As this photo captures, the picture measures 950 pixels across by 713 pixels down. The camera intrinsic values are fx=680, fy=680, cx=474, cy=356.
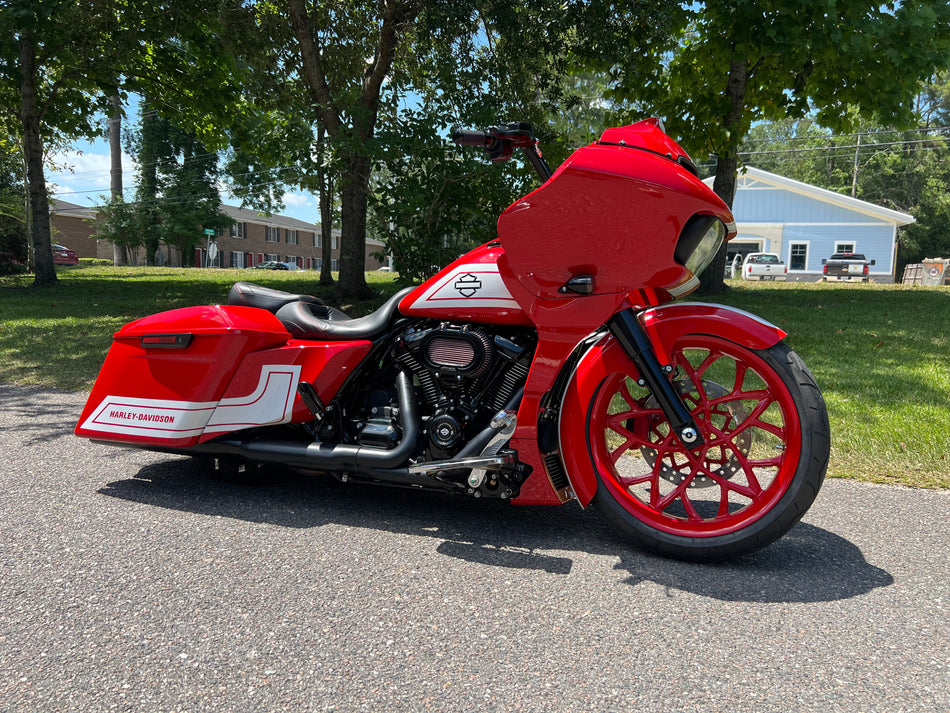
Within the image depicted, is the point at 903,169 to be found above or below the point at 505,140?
above

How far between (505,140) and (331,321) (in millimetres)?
1313

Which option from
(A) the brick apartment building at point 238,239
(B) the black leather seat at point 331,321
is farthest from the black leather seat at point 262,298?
(A) the brick apartment building at point 238,239

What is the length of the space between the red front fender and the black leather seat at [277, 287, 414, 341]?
94 centimetres

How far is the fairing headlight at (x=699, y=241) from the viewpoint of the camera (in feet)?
8.78

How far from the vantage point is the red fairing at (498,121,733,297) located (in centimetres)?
264

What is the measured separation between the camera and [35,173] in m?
16.4

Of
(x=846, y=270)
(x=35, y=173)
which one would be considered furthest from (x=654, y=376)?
Answer: (x=846, y=270)

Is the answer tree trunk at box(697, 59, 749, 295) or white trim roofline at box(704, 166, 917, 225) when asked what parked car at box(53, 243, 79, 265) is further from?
white trim roofline at box(704, 166, 917, 225)

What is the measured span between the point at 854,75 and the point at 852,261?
95.0 feet

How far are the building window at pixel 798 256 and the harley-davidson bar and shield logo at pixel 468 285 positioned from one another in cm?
4298

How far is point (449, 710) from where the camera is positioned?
1.83 metres

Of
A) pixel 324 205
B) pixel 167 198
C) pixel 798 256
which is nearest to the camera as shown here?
Result: pixel 324 205

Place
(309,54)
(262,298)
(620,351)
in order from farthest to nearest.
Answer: (309,54) → (262,298) → (620,351)

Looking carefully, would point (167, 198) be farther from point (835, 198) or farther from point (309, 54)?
point (835, 198)
